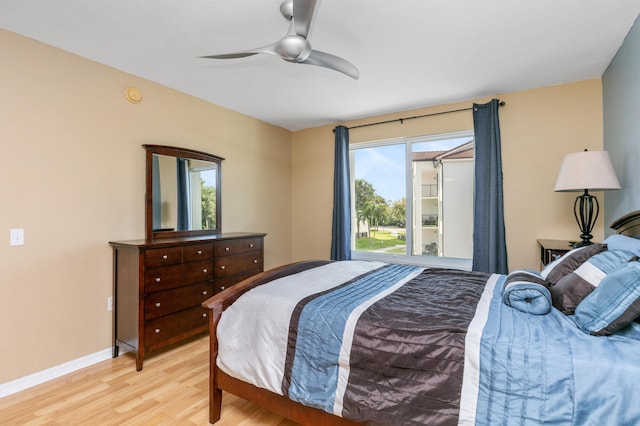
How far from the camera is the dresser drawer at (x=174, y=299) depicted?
8.34 ft

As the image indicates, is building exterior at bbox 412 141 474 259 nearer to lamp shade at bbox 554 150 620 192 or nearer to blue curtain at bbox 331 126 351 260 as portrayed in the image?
blue curtain at bbox 331 126 351 260

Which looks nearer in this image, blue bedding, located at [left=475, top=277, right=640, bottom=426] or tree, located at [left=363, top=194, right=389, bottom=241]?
blue bedding, located at [left=475, top=277, right=640, bottom=426]

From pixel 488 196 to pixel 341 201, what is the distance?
180cm

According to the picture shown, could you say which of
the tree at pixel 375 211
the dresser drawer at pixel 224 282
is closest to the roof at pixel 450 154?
the tree at pixel 375 211

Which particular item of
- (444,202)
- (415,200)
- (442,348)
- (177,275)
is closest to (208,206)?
(177,275)

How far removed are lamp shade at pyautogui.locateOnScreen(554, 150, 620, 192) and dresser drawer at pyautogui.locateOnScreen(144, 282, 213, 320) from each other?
11.0ft

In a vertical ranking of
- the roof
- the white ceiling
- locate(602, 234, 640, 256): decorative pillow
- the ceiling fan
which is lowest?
locate(602, 234, 640, 256): decorative pillow

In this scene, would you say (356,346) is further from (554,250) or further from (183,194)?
(183,194)

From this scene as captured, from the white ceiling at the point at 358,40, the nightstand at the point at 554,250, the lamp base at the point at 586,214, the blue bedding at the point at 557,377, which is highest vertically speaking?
the white ceiling at the point at 358,40

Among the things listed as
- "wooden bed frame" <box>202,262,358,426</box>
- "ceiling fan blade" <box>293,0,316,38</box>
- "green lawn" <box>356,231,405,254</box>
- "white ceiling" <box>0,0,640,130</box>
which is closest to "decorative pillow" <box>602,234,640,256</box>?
"white ceiling" <box>0,0,640,130</box>

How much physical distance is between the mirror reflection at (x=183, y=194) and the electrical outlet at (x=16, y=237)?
0.96 metres

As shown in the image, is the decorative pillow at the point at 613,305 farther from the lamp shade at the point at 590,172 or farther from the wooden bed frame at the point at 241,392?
the lamp shade at the point at 590,172

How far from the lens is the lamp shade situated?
238 centimetres

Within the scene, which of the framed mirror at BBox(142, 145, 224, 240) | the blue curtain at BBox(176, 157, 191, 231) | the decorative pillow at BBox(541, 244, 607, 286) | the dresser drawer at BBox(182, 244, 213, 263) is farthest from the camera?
the blue curtain at BBox(176, 157, 191, 231)
